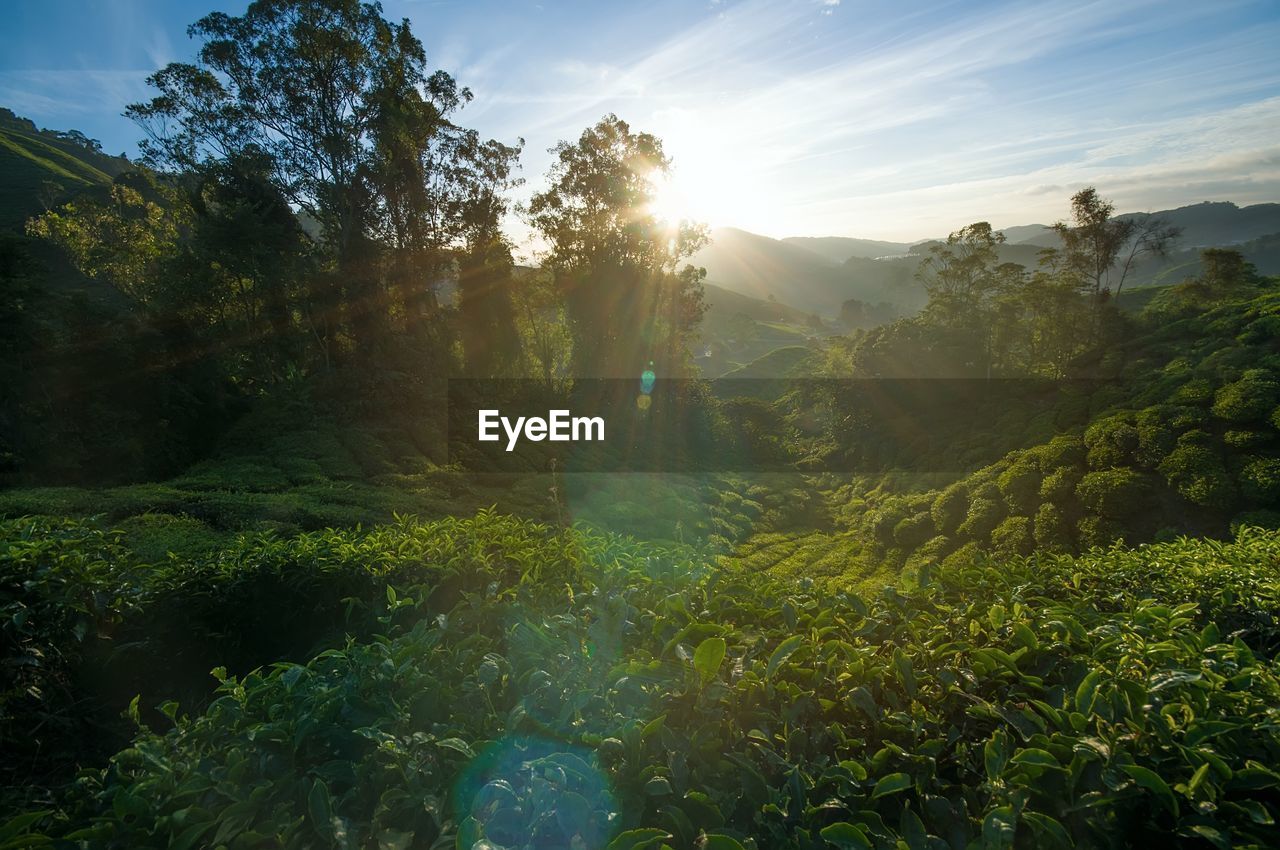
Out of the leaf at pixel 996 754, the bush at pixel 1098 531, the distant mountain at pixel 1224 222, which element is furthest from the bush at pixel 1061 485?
the distant mountain at pixel 1224 222

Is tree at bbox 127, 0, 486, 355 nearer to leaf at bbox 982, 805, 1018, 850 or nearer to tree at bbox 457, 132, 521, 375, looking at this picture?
tree at bbox 457, 132, 521, 375

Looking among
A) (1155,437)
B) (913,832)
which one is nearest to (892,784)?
(913,832)

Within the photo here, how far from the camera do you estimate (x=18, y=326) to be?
31.8ft

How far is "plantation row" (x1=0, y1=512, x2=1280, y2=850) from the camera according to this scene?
46.0 inches

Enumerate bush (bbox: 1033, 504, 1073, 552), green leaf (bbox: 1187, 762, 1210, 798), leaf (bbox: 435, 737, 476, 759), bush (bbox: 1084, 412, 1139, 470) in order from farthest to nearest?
1. bush (bbox: 1084, 412, 1139, 470)
2. bush (bbox: 1033, 504, 1073, 552)
3. leaf (bbox: 435, 737, 476, 759)
4. green leaf (bbox: 1187, 762, 1210, 798)

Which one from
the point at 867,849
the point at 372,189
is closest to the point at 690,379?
the point at 372,189

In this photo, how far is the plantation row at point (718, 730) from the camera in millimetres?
1169

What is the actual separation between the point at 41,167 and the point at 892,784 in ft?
263

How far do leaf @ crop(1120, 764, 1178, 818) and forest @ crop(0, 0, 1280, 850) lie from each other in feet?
Answer: 0.05

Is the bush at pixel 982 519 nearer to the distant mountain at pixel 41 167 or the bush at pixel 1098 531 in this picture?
the bush at pixel 1098 531

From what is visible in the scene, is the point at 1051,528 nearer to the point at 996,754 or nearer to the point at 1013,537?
the point at 1013,537

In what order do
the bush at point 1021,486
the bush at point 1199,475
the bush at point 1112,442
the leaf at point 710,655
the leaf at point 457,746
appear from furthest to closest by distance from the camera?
1. the bush at point 1021,486
2. the bush at point 1112,442
3. the bush at point 1199,475
4. the leaf at point 710,655
5. the leaf at point 457,746

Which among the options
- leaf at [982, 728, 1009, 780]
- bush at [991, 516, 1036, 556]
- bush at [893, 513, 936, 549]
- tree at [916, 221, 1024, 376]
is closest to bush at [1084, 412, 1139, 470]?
bush at [991, 516, 1036, 556]

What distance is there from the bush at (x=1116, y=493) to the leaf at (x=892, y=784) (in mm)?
9613
